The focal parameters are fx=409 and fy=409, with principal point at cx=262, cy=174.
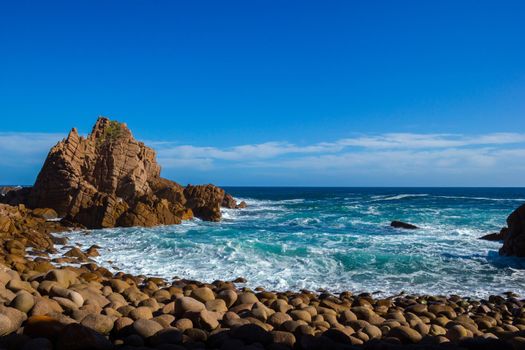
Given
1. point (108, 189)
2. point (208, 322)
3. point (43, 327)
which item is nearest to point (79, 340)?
point (43, 327)

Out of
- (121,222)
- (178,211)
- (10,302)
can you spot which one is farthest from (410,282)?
(178,211)

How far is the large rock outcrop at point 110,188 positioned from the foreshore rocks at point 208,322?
57.2 ft

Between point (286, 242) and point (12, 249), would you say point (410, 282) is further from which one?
point (12, 249)

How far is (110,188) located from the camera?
3644 centimetres

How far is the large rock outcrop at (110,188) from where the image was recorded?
89.1 ft

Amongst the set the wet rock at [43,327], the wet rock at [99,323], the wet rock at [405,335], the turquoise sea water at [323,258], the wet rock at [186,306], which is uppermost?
the wet rock at [43,327]

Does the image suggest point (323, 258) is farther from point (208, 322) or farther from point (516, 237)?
point (208, 322)

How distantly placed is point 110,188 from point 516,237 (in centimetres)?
3080

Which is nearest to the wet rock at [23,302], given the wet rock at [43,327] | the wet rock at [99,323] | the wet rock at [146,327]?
the wet rock at [43,327]

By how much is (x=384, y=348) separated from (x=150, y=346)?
11.7 ft

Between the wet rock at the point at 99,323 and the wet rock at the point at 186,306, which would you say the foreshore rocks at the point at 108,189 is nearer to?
the wet rock at the point at 186,306

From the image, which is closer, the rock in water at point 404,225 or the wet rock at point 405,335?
the wet rock at point 405,335

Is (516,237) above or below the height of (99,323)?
below

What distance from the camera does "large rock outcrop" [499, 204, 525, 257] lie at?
1831 cm
